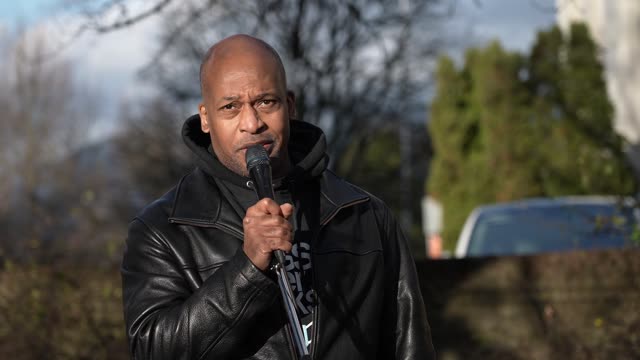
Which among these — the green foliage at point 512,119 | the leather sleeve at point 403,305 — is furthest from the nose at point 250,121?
the green foliage at point 512,119

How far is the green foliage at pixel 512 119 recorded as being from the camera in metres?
17.3

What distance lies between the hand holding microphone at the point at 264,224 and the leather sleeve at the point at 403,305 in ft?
1.84

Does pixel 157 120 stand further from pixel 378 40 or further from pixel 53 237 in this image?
pixel 53 237

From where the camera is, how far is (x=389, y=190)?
17438 mm

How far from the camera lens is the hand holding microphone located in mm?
2867

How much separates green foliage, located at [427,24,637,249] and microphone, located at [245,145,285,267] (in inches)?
416

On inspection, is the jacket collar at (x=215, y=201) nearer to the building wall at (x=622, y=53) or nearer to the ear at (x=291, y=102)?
the ear at (x=291, y=102)

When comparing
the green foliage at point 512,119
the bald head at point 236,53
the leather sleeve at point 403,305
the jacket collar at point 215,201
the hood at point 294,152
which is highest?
the bald head at point 236,53

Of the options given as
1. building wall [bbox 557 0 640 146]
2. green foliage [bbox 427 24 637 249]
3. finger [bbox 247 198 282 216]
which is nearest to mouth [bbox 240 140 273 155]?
finger [bbox 247 198 282 216]

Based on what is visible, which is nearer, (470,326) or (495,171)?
(470,326)

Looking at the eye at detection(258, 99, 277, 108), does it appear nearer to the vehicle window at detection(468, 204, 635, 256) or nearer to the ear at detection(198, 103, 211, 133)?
the ear at detection(198, 103, 211, 133)

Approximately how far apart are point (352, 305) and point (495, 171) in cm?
1990

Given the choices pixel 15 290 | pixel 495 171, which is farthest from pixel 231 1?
pixel 495 171

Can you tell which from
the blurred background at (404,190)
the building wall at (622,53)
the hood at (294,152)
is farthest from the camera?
the building wall at (622,53)
